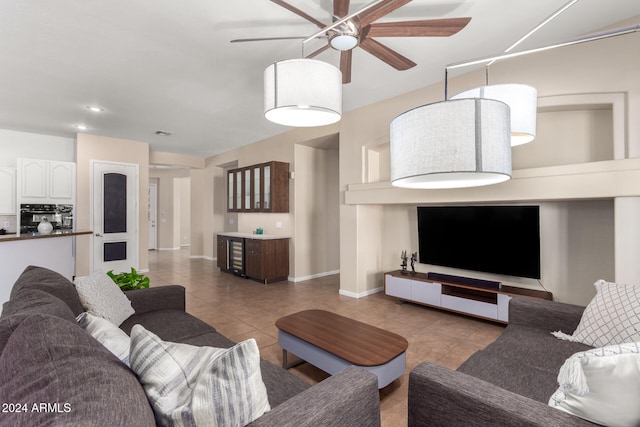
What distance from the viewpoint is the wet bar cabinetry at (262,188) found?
5.62 meters

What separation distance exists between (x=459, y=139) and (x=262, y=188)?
5146 millimetres

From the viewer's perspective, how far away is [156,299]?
98.5 inches

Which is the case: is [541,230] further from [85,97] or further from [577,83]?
[85,97]

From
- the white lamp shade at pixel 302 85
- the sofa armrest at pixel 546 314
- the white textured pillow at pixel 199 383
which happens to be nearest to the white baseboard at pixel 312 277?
the sofa armrest at pixel 546 314

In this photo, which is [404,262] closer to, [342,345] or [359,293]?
[359,293]

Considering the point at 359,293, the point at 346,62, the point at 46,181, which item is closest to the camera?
the point at 346,62

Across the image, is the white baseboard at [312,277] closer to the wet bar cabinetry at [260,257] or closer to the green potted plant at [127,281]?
the wet bar cabinetry at [260,257]

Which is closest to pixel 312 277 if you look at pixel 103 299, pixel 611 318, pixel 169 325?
pixel 169 325

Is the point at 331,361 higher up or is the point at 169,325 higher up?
the point at 169,325

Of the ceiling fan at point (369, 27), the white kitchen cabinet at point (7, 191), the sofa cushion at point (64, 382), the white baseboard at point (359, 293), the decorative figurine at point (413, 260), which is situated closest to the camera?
the sofa cushion at point (64, 382)

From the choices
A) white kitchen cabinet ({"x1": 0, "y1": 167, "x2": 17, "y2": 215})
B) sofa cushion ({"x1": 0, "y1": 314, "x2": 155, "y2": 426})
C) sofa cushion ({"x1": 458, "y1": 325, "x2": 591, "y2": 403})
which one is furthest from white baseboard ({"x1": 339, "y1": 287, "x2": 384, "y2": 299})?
white kitchen cabinet ({"x1": 0, "y1": 167, "x2": 17, "y2": 215})

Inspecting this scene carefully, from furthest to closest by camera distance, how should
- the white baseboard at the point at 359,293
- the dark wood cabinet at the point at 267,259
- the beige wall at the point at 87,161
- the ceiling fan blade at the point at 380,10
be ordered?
the beige wall at the point at 87,161, the dark wood cabinet at the point at 267,259, the white baseboard at the point at 359,293, the ceiling fan blade at the point at 380,10

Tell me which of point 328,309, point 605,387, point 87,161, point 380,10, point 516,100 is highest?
point 380,10

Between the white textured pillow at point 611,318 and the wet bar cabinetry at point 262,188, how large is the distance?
4.54 m
